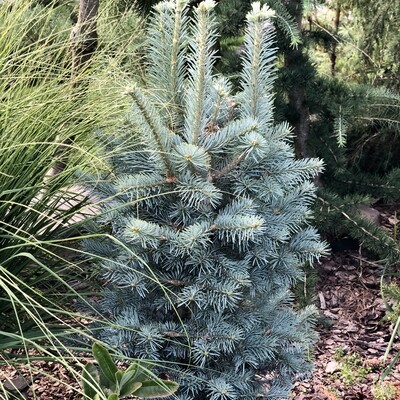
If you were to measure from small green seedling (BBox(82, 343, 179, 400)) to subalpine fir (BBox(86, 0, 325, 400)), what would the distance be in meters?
0.14

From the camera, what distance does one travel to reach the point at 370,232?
3.29 metres

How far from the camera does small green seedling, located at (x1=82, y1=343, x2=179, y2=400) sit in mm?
1574

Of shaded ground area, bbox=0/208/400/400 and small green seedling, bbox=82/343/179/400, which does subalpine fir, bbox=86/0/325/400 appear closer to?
small green seedling, bbox=82/343/179/400

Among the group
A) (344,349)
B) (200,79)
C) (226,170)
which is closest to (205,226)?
(226,170)

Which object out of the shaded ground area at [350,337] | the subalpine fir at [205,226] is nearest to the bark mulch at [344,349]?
the shaded ground area at [350,337]

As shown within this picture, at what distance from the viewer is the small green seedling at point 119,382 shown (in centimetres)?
157

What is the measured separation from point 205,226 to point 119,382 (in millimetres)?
464

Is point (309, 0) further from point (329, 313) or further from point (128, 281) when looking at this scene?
point (128, 281)

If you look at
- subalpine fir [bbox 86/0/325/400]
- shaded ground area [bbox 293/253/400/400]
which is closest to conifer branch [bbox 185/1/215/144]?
subalpine fir [bbox 86/0/325/400]

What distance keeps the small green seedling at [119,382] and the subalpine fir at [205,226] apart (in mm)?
144

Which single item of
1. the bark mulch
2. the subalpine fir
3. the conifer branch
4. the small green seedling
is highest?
the conifer branch

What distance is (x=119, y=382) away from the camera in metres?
1.58

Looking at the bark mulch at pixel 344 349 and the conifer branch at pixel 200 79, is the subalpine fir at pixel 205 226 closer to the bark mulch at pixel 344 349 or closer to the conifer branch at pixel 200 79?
the conifer branch at pixel 200 79

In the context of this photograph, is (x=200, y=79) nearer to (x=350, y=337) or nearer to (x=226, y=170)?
(x=226, y=170)
